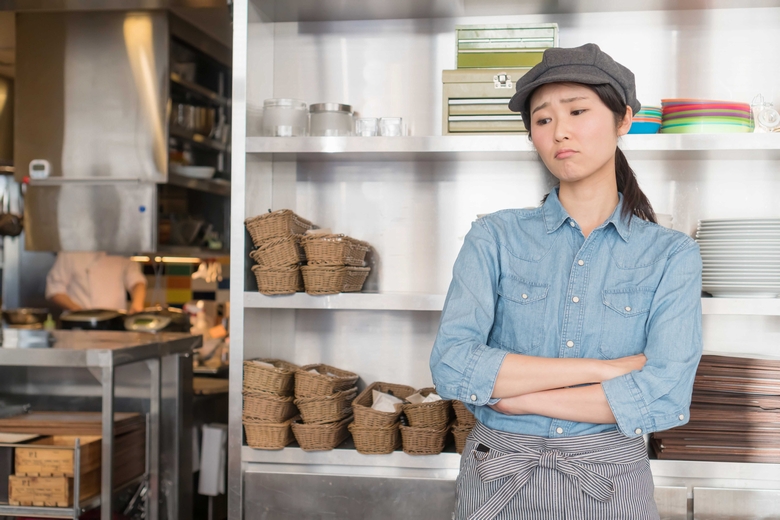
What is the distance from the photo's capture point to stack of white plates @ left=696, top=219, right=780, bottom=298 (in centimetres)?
202

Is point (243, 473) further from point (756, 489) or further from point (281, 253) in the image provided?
point (756, 489)

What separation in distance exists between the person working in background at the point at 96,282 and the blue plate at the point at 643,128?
13.2 ft

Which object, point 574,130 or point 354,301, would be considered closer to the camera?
point 574,130

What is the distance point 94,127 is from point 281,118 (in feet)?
9.06

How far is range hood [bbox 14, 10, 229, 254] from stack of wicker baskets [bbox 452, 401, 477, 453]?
2.78m

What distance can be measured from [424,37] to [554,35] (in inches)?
20.7

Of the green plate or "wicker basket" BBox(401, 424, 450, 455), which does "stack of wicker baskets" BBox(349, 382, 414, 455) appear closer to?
"wicker basket" BBox(401, 424, 450, 455)

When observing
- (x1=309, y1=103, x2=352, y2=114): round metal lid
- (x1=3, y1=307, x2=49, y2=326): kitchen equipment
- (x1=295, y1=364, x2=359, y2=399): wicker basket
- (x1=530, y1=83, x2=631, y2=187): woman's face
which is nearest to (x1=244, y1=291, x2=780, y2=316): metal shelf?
(x1=295, y1=364, x2=359, y2=399): wicker basket

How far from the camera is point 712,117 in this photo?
2076 millimetres

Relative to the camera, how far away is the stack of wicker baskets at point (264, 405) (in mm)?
2148

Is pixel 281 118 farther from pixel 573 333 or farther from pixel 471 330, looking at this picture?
pixel 573 333

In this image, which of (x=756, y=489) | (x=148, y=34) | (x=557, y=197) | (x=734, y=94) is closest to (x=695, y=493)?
(x=756, y=489)

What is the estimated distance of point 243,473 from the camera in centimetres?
218

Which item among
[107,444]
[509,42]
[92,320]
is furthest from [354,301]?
[92,320]
